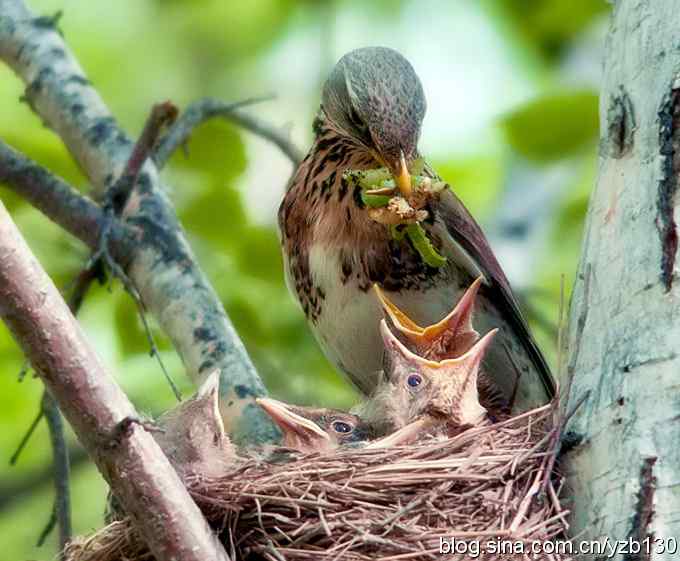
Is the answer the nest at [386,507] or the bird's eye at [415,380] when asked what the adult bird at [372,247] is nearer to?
the bird's eye at [415,380]

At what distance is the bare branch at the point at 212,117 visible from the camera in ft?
18.5

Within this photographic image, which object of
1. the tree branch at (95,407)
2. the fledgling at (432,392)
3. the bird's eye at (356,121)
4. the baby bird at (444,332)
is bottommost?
the tree branch at (95,407)

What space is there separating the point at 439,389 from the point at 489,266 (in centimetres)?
77

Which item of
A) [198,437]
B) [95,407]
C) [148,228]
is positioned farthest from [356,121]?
[95,407]

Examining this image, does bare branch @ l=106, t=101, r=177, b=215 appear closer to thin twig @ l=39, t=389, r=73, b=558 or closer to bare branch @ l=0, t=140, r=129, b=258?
bare branch @ l=0, t=140, r=129, b=258

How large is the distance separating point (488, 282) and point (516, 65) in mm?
3467

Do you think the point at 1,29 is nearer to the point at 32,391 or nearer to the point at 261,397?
the point at 32,391

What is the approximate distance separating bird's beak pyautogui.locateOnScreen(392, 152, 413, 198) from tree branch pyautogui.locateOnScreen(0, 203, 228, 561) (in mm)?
1683

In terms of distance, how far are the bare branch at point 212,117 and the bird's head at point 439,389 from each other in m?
1.54

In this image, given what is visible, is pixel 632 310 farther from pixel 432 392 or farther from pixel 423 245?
pixel 423 245

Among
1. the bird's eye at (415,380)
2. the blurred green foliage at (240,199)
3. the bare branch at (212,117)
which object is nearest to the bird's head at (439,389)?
the bird's eye at (415,380)

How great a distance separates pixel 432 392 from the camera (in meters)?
4.54

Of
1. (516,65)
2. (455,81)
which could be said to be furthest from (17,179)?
(455,81)

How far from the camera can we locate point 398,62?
196 inches
